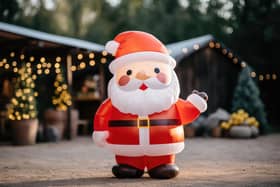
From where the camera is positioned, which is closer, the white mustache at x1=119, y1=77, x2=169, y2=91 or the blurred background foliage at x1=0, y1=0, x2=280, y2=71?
the white mustache at x1=119, y1=77, x2=169, y2=91

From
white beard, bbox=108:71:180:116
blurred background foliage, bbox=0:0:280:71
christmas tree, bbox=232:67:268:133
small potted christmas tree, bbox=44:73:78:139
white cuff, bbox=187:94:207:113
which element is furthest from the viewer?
blurred background foliage, bbox=0:0:280:71

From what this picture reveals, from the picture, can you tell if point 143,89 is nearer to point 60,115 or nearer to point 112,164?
point 112,164

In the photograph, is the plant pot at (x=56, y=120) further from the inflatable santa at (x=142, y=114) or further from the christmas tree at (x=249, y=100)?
the inflatable santa at (x=142, y=114)

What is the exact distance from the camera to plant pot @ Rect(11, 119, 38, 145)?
415 inches

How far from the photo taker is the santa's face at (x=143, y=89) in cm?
532

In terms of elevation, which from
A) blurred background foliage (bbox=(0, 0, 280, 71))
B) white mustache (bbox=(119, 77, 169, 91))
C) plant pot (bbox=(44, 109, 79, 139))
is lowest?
plant pot (bbox=(44, 109, 79, 139))

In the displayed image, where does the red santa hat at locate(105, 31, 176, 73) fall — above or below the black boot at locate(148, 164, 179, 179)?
above

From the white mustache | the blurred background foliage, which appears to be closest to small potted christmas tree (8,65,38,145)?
A: the white mustache

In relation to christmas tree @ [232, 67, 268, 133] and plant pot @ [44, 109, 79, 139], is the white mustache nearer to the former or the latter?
plant pot @ [44, 109, 79, 139]

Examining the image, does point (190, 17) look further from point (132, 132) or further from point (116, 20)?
point (132, 132)

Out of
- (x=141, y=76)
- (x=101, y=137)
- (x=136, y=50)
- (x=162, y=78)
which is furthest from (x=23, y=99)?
(x=162, y=78)

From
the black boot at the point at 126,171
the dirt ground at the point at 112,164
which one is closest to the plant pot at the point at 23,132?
the dirt ground at the point at 112,164

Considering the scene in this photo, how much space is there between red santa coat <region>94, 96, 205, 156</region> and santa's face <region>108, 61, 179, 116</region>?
0.38ft

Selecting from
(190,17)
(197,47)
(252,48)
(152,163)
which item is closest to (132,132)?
(152,163)
